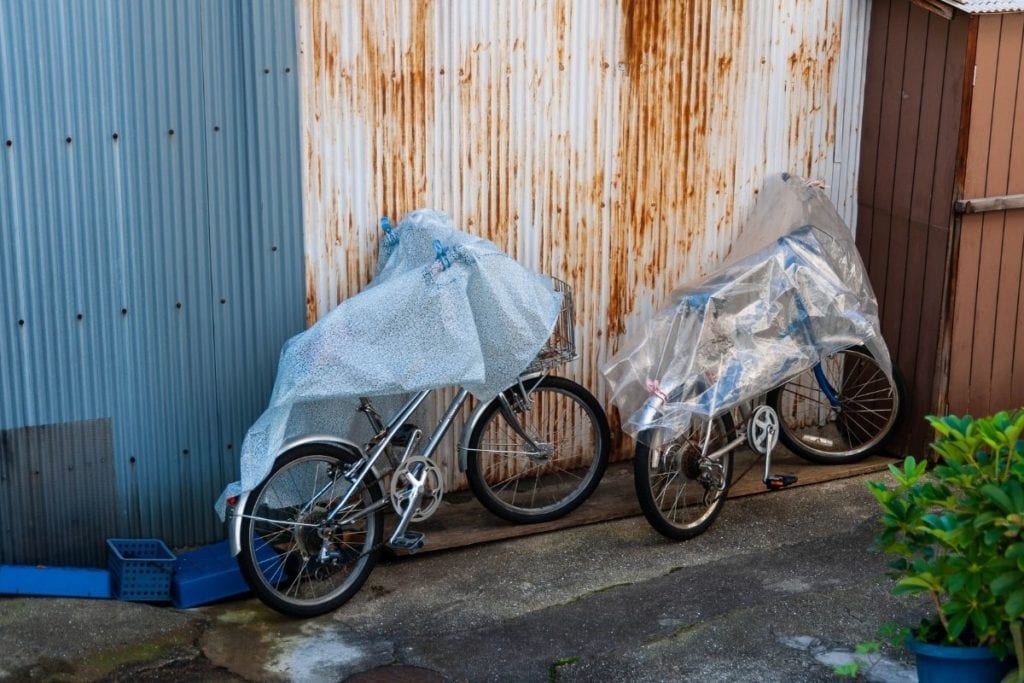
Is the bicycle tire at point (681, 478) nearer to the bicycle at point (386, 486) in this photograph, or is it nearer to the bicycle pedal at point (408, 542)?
the bicycle at point (386, 486)

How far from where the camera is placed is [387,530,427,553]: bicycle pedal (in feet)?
21.1

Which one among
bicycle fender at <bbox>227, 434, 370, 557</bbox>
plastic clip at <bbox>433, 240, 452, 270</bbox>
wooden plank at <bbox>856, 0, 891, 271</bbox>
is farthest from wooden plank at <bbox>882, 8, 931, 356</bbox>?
bicycle fender at <bbox>227, 434, 370, 557</bbox>

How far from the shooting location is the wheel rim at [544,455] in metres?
7.16

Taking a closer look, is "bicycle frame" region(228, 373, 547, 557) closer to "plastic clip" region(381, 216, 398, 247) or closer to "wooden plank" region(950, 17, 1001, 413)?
"plastic clip" region(381, 216, 398, 247)

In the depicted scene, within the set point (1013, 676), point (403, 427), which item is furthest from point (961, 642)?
point (403, 427)

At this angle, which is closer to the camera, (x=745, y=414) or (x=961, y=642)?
(x=961, y=642)

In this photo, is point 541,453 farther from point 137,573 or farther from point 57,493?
point 57,493

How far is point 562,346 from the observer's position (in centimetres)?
705

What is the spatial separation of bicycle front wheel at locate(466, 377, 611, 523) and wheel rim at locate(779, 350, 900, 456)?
54.7 inches

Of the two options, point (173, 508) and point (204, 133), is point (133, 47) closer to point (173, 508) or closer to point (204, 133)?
Result: point (204, 133)

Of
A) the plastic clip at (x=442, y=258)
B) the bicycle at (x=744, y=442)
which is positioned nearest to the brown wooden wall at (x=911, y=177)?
the bicycle at (x=744, y=442)

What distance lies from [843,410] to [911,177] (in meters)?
1.53

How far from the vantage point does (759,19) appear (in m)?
7.82

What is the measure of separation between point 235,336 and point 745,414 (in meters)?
2.88
